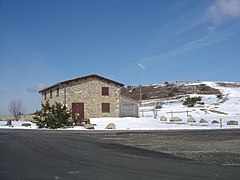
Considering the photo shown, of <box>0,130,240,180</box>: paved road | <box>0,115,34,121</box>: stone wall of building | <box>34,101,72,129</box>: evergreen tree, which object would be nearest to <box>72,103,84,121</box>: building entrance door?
<box>34,101,72,129</box>: evergreen tree

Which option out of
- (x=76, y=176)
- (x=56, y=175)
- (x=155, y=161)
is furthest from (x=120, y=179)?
(x=155, y=161)

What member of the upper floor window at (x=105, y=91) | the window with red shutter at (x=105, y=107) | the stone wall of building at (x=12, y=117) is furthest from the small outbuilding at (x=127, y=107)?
the stone wall of building at (x=12, y=117)

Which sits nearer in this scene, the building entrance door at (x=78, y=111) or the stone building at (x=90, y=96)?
the building entrance door at (x=78, y=111)

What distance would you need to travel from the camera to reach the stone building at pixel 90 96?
38250 mm

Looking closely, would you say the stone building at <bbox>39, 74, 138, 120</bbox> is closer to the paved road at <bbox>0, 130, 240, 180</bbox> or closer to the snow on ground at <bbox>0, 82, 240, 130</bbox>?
the snow on ground at <bbox>0, 82, 240, 130</bbox>

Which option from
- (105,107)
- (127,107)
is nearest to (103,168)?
(105,107)

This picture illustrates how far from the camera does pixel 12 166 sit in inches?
297

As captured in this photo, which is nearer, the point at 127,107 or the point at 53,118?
the point at 53,118

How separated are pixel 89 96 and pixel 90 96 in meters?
0.13

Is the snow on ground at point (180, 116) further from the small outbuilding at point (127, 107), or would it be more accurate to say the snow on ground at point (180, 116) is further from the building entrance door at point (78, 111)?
the building entrance door at point (78, 111)

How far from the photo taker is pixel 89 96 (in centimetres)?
3900

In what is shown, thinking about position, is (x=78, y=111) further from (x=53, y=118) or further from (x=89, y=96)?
(x=53, y=118)

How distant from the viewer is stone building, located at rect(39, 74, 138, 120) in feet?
125

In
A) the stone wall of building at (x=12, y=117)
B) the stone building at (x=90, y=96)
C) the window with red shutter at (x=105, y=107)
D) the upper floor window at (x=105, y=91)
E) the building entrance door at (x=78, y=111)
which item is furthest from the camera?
the stone wall of building at (x=12, y=117)
